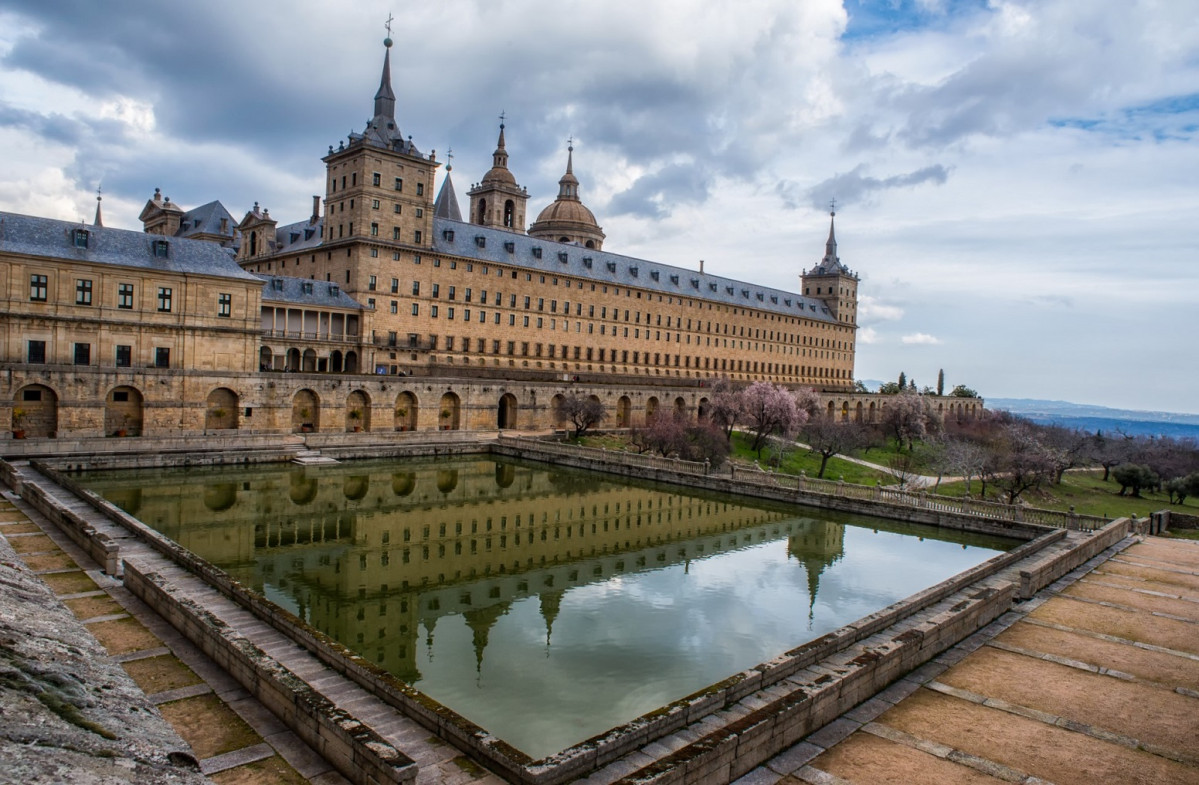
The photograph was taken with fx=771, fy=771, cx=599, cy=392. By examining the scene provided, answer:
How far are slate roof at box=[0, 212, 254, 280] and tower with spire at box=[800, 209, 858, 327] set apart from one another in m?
86.9

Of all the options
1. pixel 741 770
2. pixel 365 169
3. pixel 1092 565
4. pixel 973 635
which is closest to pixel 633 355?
pixel 365 169

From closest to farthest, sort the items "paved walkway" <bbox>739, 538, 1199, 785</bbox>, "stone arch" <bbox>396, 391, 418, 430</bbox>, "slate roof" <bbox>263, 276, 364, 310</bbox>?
"paved walkway" <bbox>739, 538, 1199, 785</bbox> → "slate roof" <bbox>263, 276, 364, 310</bbox> → "stone arch" <bbox>396, 391, 418, 430</bbox>

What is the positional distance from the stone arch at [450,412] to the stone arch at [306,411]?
9134mm

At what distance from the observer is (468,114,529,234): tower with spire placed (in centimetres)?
8844

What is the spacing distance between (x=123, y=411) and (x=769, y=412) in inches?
1714

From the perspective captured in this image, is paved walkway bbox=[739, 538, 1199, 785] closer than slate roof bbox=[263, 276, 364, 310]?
Yes

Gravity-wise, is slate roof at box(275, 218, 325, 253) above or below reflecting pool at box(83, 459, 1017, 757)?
above

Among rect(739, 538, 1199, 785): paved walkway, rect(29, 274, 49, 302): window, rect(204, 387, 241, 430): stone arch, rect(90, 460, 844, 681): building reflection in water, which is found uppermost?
rect(29, 274, 49, 302): window

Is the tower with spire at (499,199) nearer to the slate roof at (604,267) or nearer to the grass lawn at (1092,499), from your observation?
the slate roof at (604,267)

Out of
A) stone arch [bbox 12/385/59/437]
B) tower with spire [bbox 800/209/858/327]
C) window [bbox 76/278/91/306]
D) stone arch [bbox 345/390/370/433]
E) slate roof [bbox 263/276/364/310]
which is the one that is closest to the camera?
stone arch [bbox 12/385/59/437]

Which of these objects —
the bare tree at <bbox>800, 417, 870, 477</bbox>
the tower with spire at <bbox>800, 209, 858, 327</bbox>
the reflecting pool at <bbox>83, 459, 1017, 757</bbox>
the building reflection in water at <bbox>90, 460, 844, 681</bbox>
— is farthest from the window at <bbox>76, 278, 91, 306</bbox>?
the tower with spire at <bbox>800, 209, 858, 327</bbox>

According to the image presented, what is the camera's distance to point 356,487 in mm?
37406

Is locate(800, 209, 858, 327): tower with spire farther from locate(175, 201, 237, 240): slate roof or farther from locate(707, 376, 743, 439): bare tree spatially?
locate(175, 201, 237, 240): slate roof

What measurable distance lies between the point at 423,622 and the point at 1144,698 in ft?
48.9
